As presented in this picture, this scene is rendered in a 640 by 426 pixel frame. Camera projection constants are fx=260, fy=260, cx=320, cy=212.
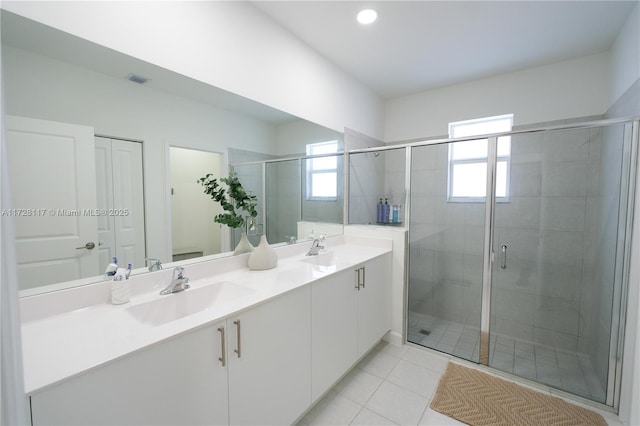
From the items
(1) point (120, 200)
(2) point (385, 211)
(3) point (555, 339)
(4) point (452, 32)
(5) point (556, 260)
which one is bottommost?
(3) point (555, 339)

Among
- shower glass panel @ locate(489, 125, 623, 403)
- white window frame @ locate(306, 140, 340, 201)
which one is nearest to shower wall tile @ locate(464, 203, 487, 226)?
shower glass panel @ locate(489, 125, 623, 403)

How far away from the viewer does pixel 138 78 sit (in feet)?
4.15

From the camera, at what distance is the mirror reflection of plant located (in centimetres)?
158

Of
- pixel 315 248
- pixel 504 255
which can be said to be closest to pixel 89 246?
pixel 315 248

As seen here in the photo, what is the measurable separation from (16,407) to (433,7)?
257 centimetres

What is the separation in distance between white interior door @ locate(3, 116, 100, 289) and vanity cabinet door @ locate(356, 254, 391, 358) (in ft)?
5.27

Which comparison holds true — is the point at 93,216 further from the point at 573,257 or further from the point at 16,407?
the point at 573,257

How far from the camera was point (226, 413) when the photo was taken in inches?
41.1

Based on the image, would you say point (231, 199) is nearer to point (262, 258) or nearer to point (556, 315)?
point (262, 258)

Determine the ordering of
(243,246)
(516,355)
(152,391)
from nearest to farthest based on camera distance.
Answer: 1. (152,391)
2. (243,246)
3. (516,355)

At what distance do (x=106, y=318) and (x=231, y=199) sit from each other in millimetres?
863

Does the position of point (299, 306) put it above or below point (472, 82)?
below

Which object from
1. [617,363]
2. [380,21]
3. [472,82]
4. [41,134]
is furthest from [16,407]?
[472,82]

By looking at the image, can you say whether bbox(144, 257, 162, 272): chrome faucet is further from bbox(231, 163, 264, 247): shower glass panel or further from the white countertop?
bbox(231, 163, 264, 247): shower glass panel
